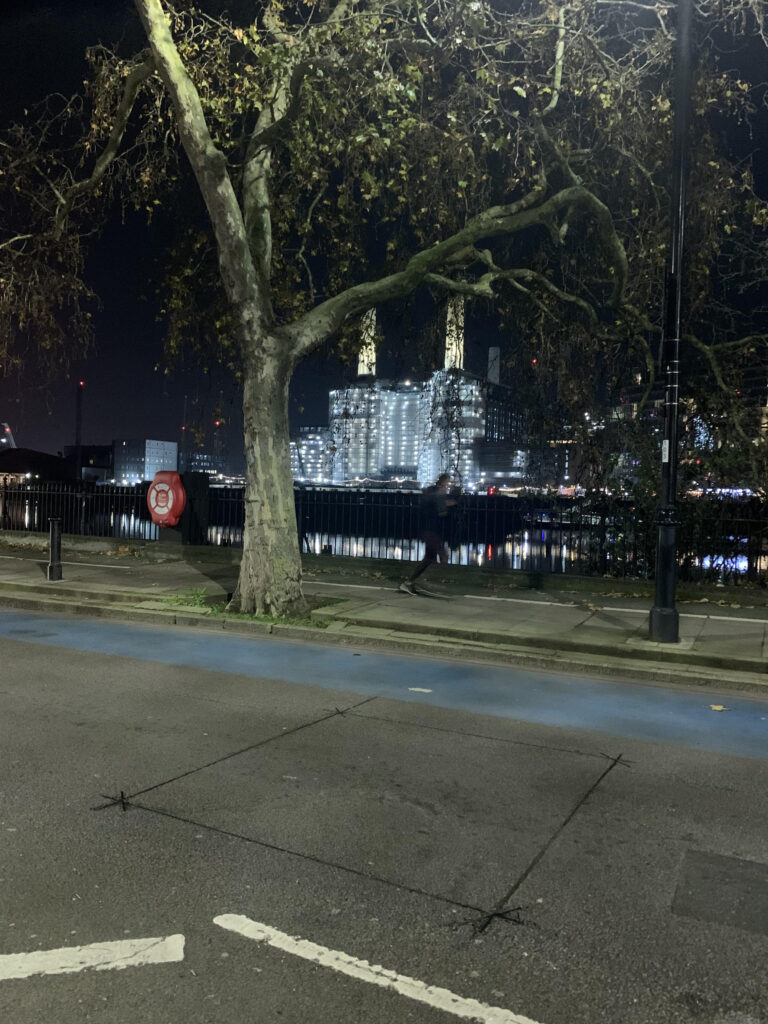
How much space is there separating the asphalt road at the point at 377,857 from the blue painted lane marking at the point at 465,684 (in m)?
0.06

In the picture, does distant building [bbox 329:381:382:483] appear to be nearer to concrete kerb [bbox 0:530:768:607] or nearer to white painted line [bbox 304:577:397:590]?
concrete kerb [bbox 0:530:768:607]

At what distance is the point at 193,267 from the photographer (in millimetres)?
14797

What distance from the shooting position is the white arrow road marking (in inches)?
123

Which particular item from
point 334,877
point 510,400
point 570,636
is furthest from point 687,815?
point 510,400

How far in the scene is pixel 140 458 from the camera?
89438mm

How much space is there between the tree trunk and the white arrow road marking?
26.7ft

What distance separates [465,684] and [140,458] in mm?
85473

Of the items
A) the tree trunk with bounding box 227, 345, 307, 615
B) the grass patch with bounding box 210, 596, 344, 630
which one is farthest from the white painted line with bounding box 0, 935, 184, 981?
the tree trunk with bounding box 227, 345, 307, 615

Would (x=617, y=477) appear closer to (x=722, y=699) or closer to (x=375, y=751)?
(x=722, y=699)

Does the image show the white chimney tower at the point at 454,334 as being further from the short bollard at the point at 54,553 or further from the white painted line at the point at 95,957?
the white painted line at the point at 95,957

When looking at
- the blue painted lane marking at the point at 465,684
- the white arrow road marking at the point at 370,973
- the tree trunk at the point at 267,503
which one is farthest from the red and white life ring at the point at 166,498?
the white arrow road marking at the point at 370,973

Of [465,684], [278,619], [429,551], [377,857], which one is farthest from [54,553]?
[377,857]

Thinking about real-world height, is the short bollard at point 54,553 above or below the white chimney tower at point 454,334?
below

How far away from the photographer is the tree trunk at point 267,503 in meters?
11.8
